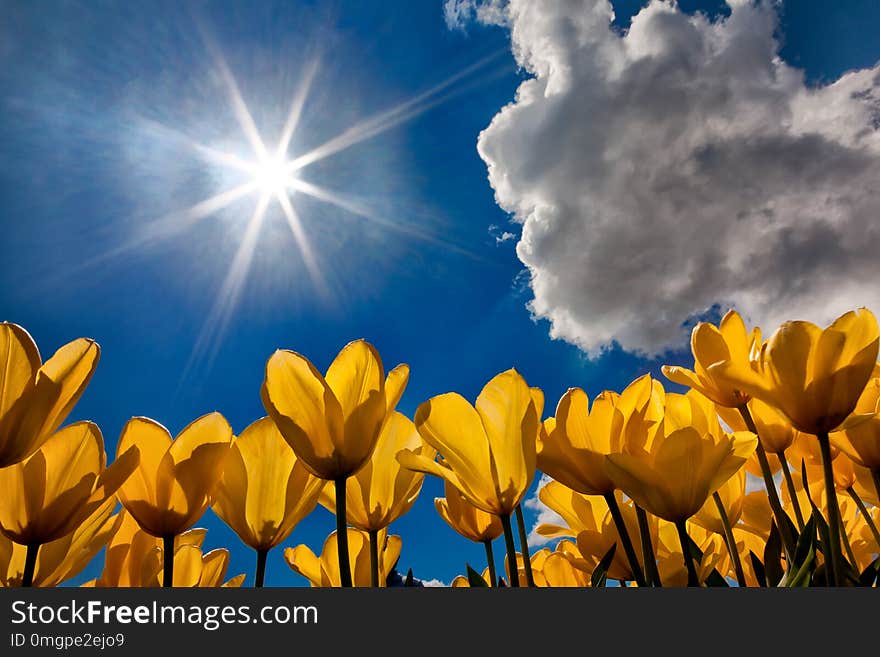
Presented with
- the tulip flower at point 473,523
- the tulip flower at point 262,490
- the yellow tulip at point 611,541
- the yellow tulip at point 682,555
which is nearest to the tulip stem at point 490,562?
the tulip flower at point 473,523

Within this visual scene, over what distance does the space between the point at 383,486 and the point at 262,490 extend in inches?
6.3

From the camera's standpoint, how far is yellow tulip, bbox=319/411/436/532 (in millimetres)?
762

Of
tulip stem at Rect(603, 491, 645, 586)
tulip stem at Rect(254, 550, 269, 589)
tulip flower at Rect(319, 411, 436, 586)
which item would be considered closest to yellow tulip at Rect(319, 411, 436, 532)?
tulip flower at Rect(319, 411, 436, 586)

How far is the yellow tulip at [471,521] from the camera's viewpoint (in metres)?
0.92

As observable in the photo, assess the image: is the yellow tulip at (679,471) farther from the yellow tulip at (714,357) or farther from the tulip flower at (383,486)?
the tulip flower at (383,486)

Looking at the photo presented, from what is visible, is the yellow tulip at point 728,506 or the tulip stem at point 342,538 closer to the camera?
the tulip stem at point 342,538

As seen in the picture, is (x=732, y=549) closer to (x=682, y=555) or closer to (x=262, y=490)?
(x=682, y=555)

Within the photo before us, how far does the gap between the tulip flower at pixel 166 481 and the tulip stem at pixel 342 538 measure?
0.44 ft

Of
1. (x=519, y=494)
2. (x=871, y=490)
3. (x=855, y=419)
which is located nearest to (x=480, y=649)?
(x=519, y=494)

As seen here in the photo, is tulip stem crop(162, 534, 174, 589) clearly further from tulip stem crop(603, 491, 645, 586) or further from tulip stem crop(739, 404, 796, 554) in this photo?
tulip stem crop(739, 404, 796, 554)

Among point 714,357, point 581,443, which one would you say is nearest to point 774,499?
point 714,357

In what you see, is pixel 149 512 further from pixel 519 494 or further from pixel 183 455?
pixel 519 494

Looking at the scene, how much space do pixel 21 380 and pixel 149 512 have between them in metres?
0.18

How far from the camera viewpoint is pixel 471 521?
0.95 metres
